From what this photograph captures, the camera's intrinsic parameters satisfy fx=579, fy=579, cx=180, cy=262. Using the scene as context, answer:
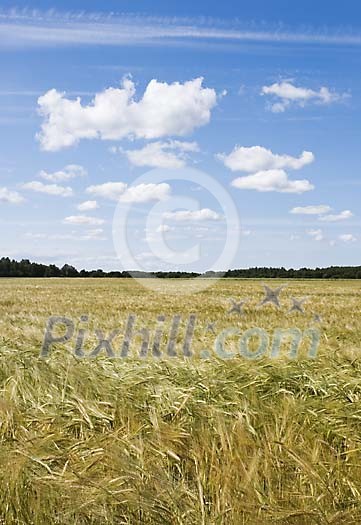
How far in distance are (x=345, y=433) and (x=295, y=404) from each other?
0.91ft

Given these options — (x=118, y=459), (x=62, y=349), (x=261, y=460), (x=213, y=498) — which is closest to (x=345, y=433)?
(x=261, y=460)

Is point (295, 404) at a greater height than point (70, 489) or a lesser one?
greater

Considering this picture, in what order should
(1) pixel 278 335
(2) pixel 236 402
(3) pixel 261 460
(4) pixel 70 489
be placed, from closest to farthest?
(4) pixel 70 489 < (3) pixel 261 460 < (2) pixel 236 402 < (1) pixel 278 335

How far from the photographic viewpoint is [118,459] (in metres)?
2.38

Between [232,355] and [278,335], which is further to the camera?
[278,335]

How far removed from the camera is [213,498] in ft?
7.55

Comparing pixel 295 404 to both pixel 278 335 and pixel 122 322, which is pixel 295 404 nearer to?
pixel 278 335

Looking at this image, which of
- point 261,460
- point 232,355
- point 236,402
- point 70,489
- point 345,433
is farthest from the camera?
point 232,355

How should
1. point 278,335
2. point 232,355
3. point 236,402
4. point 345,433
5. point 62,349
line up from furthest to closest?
point 278,335
point 62,349
point 232,355
point 236,402
point 345,433

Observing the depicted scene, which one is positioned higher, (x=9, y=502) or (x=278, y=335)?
(x=278, y=335)

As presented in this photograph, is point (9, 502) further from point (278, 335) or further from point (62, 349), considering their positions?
point (278, 335)

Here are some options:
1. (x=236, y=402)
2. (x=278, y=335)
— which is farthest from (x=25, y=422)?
(x=278, y=335)

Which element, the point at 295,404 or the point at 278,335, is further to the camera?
the point at 278,335

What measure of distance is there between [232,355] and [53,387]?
122cm
